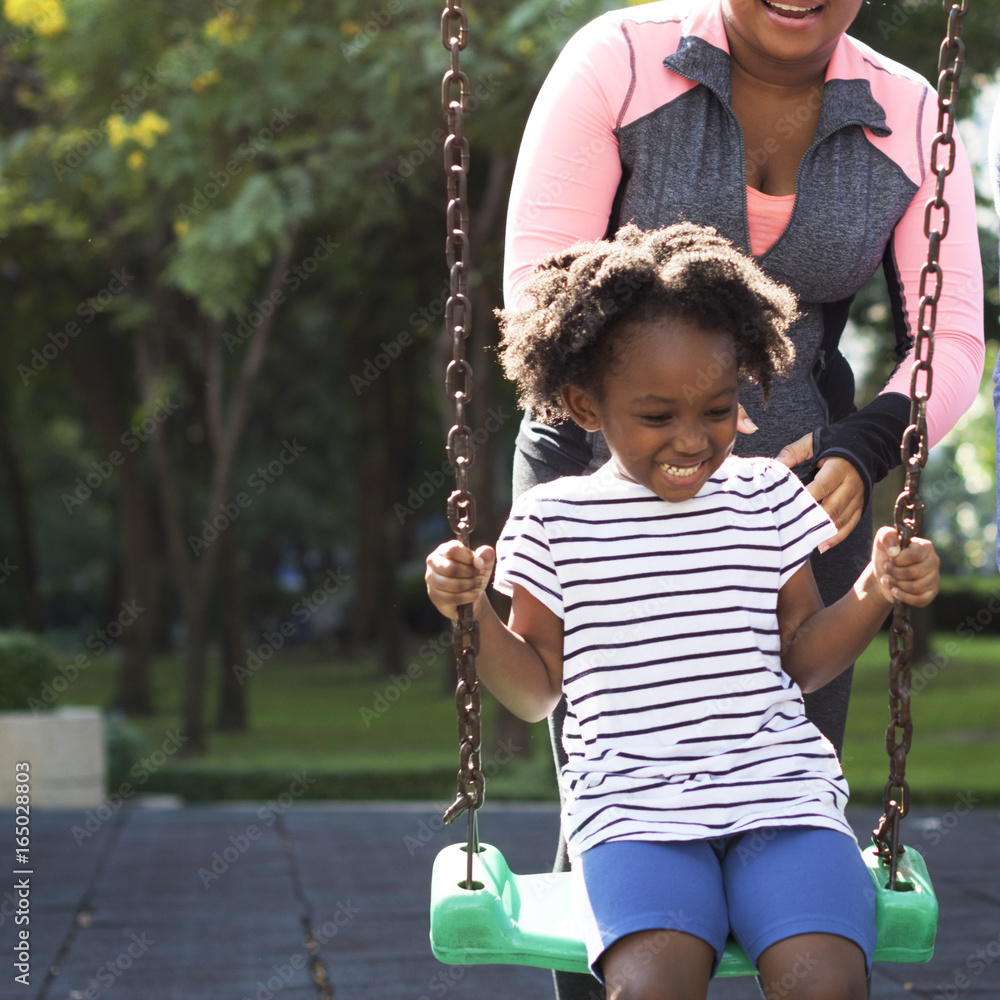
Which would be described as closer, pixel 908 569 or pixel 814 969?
pixel 814 969

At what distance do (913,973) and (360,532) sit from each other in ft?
54.4

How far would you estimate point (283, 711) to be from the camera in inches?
672

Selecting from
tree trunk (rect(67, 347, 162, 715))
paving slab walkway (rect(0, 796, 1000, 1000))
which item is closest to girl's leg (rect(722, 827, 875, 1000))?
paving slab walkway (rect(0, 796, 1000, 1000))

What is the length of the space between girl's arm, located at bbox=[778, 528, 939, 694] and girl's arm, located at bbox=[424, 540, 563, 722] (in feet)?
1.15

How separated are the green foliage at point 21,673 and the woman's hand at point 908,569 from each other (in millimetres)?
7221

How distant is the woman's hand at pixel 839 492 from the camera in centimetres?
226

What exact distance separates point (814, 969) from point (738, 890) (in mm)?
151

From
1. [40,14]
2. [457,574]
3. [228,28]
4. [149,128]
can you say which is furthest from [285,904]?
[40,14]

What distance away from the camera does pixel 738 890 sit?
1.95 meters

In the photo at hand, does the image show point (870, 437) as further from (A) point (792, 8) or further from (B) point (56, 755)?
(B) point (56, 755)

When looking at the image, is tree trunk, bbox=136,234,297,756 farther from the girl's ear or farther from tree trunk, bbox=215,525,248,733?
the girl's ear

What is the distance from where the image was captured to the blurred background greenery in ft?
27.1

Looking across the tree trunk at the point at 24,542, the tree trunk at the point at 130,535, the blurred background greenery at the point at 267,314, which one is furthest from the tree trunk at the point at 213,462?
the tree trunk at the point at 24,542

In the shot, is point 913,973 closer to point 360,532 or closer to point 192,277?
point 192,277
